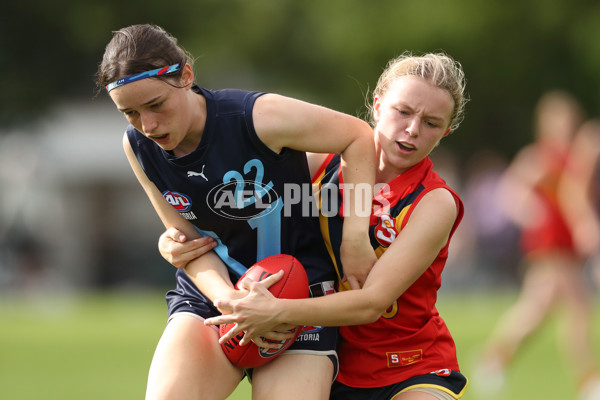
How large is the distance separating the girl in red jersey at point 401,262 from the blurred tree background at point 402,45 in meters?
12.9

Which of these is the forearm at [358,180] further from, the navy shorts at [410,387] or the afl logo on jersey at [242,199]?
the navy shorts at [410,387]

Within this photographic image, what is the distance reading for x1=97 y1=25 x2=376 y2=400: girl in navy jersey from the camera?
3.93 meters

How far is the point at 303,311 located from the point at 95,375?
5.90 m

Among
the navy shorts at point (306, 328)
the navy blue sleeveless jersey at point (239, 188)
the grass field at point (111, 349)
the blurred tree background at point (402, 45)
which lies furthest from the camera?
the blurred tree background at point (402, 45)

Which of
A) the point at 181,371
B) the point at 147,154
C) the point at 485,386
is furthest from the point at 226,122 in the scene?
the point at 485,386

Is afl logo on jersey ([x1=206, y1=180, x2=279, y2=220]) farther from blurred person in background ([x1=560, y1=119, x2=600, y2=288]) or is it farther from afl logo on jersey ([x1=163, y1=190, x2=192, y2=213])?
blurred person in background ([x1=560, y1=119, x2=600, y2=288])

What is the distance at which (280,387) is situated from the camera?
407 centimetres

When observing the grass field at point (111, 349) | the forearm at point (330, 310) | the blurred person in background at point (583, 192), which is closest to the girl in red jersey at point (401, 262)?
the forearm at point (330, 310)

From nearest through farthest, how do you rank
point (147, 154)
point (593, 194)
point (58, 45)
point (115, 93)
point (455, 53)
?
point (115, 93), point (147, 154), point (593, 194), point (58, 45), point (455, 53)

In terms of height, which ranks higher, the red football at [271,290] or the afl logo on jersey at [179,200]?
the afl logo on jersey at [179,200]

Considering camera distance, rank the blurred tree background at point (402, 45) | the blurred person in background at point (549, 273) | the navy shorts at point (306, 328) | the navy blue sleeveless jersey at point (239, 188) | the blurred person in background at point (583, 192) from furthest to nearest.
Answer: the blurred tree background at point (402, 45)
the blurred person in background at point (583, 192)
the blurred person in background at point (549, 273)
the navy shorts at point (306, 328)
the navy blue sleeveless jersey at point (239, 188)

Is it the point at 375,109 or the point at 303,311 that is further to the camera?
the point at 375,109

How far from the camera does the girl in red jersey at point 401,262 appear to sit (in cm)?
399

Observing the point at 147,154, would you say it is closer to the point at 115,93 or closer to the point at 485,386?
the point at 115,93
